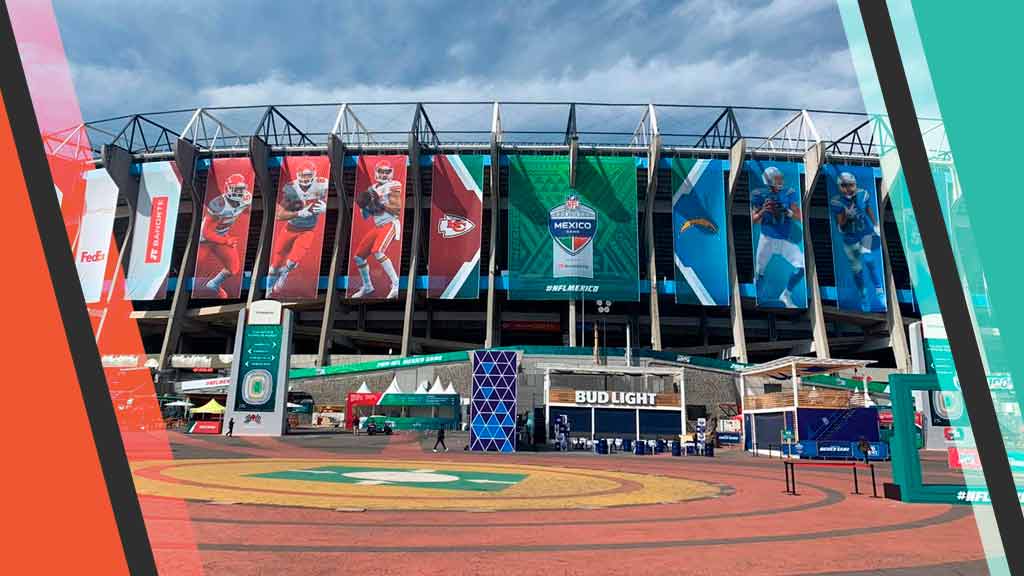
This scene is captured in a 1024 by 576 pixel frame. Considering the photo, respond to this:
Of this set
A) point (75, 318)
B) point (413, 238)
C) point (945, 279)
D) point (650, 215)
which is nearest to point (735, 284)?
point (650, 215)

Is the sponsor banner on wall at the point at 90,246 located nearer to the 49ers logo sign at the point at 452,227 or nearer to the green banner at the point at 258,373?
the green banner at the point at 258,373

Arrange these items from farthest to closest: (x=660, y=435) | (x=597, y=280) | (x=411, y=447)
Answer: (x=597, y=280) → (x=660, y=435) → (x=411, y=447)

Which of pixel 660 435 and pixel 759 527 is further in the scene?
pixel 660 435

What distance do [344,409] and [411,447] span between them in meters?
26.0

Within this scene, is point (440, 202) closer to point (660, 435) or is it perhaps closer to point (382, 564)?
point (660, 435)

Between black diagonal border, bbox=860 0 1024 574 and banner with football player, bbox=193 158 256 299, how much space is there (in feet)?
210

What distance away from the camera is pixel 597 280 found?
193ft

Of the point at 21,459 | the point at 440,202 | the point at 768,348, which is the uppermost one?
the point at 440,202

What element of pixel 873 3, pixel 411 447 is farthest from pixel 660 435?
pixel 873 3

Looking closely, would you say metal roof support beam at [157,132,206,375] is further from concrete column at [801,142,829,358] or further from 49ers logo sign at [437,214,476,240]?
concrete column at [801,142,829,358]

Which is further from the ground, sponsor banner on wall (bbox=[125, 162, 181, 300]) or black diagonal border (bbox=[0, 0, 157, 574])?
sponsor banner on wall (bbox=[125, 162, 181, 300])

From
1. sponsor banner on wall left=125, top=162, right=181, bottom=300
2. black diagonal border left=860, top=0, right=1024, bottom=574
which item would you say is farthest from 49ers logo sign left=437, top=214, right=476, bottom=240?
black diagonal border left=860, top=0, right=1024, bottom=574

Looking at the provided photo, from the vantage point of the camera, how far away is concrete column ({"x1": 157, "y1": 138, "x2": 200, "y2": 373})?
62469 millimetres

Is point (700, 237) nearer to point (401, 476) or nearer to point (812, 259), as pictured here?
point (812, 259)
